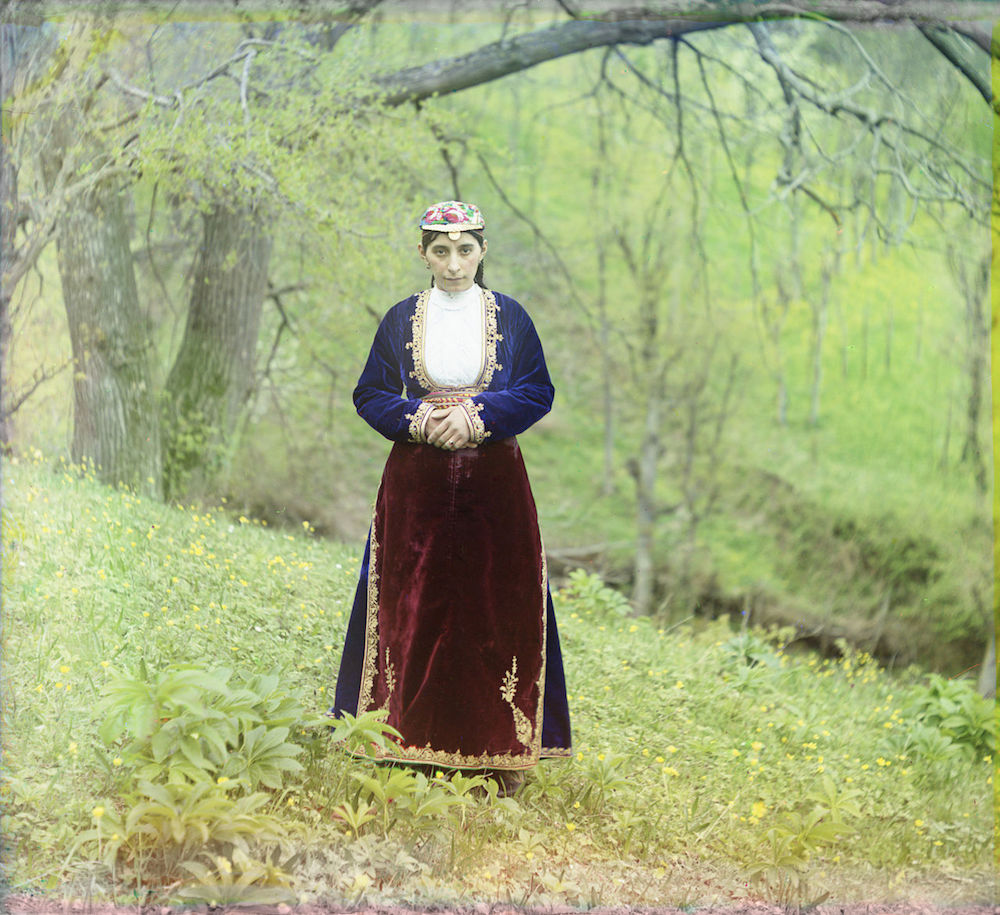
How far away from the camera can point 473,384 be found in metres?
3.28

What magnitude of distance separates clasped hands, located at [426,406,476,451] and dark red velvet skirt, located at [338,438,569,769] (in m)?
0.08

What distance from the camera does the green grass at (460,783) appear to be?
3.06 m

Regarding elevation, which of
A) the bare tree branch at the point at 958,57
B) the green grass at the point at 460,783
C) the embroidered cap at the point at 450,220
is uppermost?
the bare tree branch at the point at 958,57

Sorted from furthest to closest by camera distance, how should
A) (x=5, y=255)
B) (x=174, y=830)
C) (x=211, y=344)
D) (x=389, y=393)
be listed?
(x=211, y=344)
(x=5, y=255)
(x=389, y=393)
(x=174, y=830)

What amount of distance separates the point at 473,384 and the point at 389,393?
30cm

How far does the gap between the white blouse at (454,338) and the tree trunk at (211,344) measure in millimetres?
2731

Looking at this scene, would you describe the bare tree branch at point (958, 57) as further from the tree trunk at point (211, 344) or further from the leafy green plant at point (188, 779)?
the leafy green plant at point (188, 779)

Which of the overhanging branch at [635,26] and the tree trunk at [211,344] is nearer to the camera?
the overhanging branch at [635,26]

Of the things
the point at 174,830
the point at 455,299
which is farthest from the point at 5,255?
the point at 174,830

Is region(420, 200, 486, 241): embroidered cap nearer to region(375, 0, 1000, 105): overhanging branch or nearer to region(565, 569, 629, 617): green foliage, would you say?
region(375, 0, 1000, 105): overhanging branch

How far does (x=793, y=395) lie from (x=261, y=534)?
4.31m

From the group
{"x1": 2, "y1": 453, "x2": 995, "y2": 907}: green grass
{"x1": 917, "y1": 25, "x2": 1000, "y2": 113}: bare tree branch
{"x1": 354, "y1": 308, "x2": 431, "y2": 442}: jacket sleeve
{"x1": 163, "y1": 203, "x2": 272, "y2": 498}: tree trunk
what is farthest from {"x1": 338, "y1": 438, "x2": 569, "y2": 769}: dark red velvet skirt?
{"x1": 917, "y1": 25, "x2": 1000, "y2": 113}: bare tree branch

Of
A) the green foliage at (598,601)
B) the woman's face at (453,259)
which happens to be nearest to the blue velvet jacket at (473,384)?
the woman's face at (453,259)

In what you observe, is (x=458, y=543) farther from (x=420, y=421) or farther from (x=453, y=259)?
(x=453, y=259)
